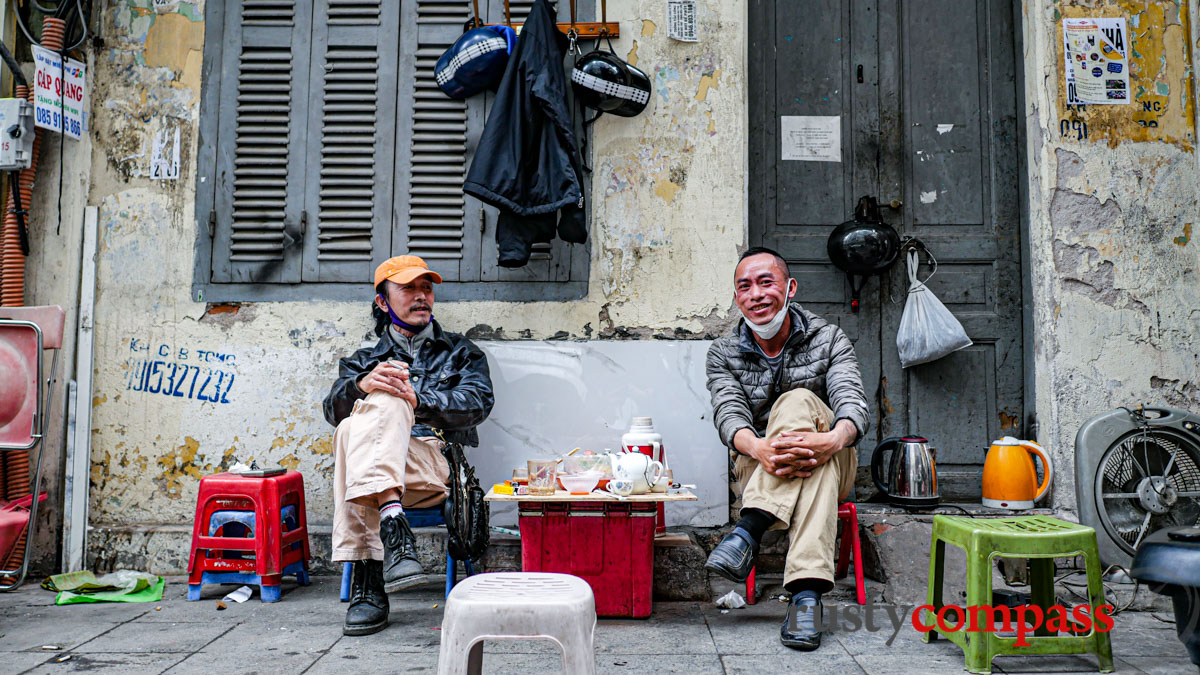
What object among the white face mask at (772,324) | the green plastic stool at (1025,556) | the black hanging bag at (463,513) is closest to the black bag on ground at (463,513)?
the black hanging bag at (463,513)

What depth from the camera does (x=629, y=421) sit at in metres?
4.20

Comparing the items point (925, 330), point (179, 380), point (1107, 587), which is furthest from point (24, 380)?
point (1107, 587)

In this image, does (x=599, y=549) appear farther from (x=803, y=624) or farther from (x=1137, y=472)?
(x=1137, y=472)

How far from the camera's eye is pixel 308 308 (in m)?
4.35

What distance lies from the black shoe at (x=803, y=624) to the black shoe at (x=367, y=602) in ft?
4.94

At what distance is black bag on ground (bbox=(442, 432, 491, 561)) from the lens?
10.8ft

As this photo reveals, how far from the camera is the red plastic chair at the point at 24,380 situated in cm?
369

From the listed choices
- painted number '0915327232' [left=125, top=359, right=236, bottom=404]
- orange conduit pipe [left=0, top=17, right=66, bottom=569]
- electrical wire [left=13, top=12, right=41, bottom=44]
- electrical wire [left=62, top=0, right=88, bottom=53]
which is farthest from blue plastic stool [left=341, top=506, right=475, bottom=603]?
electrical wire [left=13, top=12, right=41, bottom=44]

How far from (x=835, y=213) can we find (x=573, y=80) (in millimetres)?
1608

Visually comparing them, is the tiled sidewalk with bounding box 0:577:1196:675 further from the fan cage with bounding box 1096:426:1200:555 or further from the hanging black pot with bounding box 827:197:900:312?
the hanging black pot with bounding box 827:197:900:312

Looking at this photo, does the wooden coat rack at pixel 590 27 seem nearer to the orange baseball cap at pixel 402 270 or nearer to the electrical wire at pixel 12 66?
the orange baseball cap at pixel 402 270

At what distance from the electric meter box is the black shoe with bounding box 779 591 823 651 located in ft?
13.9

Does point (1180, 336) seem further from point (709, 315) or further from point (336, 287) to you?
point (336, 287)

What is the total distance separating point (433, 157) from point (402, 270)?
913 millimetres
